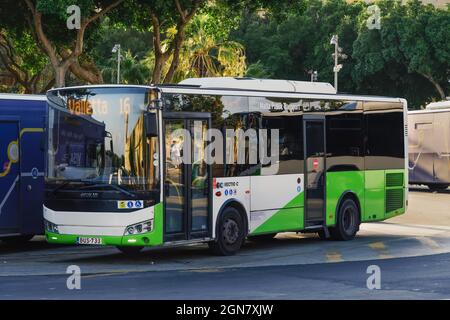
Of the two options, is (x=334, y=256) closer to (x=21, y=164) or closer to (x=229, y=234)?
(x=229, y=234)

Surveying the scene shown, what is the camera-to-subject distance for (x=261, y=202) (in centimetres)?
1864

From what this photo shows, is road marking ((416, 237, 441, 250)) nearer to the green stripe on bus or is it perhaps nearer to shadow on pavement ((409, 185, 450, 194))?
the green stripe on bus

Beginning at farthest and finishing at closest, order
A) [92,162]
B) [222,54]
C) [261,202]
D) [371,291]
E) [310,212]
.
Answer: [222,54]
[310,212]
[261,202]
[92,162]
[371,291]

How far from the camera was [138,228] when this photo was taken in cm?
1620

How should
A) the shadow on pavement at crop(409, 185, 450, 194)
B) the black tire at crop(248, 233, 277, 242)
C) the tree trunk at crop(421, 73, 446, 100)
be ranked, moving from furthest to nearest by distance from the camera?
the tree trunk at crop(421, 73, 446, 100) < the shadow on pavement at crop(409, 185, 450, 194) < the black tire at crop(248, 233, 277, 242)

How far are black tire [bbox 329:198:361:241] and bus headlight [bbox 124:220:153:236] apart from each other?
5722 millimetres

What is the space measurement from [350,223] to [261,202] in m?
3.32

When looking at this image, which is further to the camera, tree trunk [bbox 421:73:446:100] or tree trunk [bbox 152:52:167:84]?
tree trunk [bbox 421:73:446:100]

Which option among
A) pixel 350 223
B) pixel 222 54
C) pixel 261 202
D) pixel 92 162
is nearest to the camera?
pixel 92 162

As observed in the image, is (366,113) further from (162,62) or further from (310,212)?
(162,62)

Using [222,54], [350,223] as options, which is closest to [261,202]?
[350,223]

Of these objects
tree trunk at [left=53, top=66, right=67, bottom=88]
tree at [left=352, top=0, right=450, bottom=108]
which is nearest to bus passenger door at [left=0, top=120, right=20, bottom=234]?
tree trunk at [left=53, top=66, right=67, bottom=88]

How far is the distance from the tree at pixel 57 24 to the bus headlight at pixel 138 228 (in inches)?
413

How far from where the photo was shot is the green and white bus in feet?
53.2
